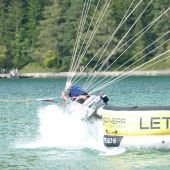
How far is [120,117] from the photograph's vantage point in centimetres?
3159

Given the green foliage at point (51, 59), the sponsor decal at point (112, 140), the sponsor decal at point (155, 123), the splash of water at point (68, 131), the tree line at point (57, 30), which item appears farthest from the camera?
the green foliage at point (51, 59)

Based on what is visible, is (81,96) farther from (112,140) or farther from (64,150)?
(112,140)

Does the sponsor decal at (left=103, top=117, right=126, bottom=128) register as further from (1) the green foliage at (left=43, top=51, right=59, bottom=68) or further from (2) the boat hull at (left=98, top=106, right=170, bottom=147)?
(1) the green foliage at (left=43, top=51, right=59, bottom=68)

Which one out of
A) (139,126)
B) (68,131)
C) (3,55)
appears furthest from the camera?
(3,55)

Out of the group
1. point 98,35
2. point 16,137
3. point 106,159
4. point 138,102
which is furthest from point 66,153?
point 98,35

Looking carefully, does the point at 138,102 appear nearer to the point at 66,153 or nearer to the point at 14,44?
the point at 66,153

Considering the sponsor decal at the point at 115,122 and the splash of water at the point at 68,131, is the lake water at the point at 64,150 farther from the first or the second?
the sponsor decal at the point at 115,122

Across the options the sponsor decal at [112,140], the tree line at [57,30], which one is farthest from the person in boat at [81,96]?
the tree line at [57,30]

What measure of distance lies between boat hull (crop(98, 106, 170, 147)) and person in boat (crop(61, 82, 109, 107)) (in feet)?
6.80

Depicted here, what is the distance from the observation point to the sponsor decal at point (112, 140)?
3198 cm

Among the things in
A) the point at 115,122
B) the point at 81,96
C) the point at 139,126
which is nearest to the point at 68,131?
the point at 81,96

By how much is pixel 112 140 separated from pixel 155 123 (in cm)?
204

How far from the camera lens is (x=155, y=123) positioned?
1229 inches

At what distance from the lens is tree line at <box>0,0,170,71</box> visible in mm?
150750
